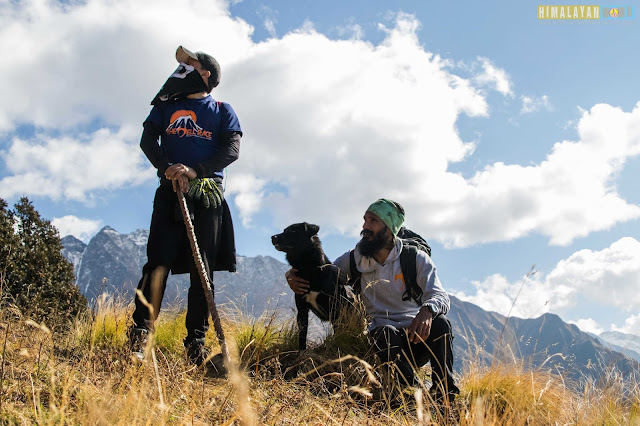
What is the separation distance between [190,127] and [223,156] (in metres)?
0.33

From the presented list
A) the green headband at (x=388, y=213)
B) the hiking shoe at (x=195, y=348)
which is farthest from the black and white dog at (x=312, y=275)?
the hiking shoe at (x=195, y=348)

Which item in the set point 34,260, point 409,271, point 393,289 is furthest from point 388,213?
point 34,260

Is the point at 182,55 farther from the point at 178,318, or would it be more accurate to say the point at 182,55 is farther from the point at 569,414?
the point at 569,414

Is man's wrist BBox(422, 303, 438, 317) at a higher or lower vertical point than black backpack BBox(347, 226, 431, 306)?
lower

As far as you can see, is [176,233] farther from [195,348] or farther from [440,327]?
[440,327]

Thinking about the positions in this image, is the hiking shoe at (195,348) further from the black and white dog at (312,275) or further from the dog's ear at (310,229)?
the dog's ear at (310,229)

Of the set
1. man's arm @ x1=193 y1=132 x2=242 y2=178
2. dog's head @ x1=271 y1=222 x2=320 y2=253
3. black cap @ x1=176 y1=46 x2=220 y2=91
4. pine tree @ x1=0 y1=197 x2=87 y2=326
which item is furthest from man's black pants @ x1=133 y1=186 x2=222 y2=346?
pine tree @ x1=0 y1=197 x2=87 y2=326

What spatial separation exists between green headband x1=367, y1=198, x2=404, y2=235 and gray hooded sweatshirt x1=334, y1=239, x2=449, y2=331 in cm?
14

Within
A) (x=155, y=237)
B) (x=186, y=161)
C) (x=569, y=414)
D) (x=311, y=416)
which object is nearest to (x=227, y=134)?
(x=186, y=161)

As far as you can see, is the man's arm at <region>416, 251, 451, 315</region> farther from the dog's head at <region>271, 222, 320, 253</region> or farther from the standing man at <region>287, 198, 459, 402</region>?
the dog's head at <region>271, 222, 320, 253</region>

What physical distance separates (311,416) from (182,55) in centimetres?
277

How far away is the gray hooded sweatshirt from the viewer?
3.75 m

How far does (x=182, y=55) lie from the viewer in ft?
12.0

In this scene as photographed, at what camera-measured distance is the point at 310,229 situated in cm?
514
